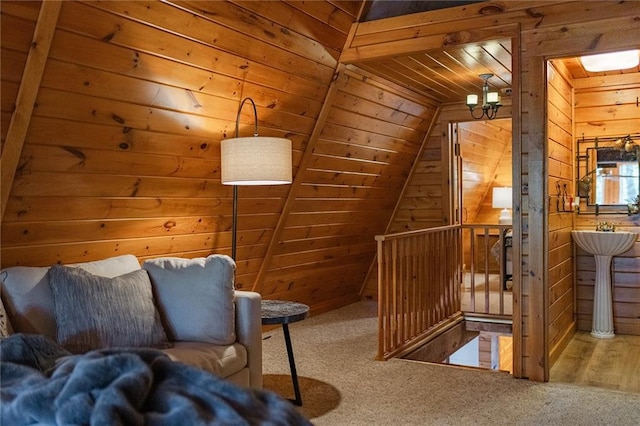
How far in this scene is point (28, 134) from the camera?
2.49m

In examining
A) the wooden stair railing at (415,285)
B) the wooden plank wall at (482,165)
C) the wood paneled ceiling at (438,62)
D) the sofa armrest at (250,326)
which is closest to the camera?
the sofa armrest at (250,326)

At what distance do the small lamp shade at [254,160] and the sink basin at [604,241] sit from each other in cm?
286

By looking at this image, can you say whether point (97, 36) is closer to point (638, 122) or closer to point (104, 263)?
point (104, 263)

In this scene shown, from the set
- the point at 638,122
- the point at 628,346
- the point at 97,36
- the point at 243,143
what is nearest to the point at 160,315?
the point at 243,143

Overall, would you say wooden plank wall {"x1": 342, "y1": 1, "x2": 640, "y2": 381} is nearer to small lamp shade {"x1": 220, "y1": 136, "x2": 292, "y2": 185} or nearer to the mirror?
small lamp shade {"x1": 220, "y1": 136, "x2": 292, "y2": 185}

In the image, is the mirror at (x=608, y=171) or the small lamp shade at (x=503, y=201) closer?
the mirror at (x=608, y=171)

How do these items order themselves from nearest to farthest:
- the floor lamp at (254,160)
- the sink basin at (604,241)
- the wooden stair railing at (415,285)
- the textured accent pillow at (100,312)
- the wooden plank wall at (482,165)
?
the textured accent pillow at (100,312)
the floor lamp at (254,160)
the wooden stair railing at (415,285)
the sink basin at (604,241)
the wooden plank wall at (482,165)

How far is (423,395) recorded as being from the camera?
323 cm

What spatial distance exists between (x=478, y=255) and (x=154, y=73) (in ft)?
18.7

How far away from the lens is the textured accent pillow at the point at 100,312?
7.88ft

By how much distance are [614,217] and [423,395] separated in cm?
279

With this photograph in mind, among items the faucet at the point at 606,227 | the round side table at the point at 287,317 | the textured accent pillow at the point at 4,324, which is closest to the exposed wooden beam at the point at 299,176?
the round side table at the point at 287,317

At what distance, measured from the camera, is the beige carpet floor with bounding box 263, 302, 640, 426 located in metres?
2.89

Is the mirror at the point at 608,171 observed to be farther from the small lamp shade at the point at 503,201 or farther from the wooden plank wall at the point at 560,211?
the small lamp shade at the point at 503,201
